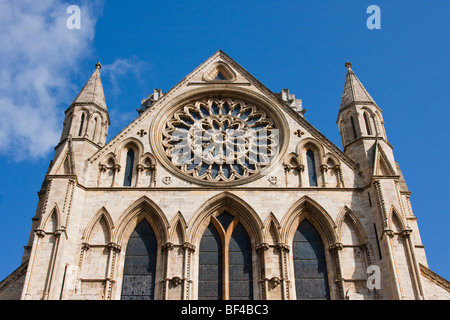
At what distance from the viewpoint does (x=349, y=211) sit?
19.5 meters

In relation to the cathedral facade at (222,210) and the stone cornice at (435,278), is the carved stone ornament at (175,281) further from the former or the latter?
the stone cornice at (435,278)

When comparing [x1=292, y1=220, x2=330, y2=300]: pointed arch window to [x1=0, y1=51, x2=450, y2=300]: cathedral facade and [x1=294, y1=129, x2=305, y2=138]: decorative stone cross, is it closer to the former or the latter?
[x1=0, y1=51, x2=450, y2=300]: cathedral facade

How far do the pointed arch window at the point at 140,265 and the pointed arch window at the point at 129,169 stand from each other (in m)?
1.65

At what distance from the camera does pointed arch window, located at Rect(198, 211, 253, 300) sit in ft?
60.1

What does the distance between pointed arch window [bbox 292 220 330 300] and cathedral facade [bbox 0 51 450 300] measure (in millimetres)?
34

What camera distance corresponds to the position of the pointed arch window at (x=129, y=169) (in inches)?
816

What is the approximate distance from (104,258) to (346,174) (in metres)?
8.35

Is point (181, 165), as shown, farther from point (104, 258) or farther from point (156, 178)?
point (104, 258)

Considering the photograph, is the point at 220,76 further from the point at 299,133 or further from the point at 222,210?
the point at 222,210

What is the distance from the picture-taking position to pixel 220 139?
2216 centimetres

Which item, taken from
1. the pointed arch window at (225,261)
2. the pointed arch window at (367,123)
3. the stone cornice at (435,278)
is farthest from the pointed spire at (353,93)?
the stone cornice at (435,278)
